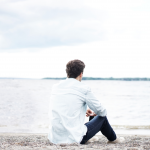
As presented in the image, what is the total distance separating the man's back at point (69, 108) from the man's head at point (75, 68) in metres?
0.08

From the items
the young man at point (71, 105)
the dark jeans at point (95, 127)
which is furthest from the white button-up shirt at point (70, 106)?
the dark jeans at point (95, 127)

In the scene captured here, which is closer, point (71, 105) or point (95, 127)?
point (71, 105)

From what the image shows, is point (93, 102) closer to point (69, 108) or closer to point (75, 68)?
point (69, 108)

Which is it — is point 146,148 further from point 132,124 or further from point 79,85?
point 132,124

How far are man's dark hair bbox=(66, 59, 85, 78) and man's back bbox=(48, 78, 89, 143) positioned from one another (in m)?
0.08

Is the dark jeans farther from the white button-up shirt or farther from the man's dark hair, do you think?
the man's dark hair

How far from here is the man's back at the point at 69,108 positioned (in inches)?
107

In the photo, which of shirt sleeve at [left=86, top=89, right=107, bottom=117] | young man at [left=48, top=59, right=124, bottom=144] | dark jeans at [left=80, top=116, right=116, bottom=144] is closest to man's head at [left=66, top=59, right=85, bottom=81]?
young man at [left=48, top=59, right=124, bottom=144]

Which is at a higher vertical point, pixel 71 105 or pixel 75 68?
pixel 75 68

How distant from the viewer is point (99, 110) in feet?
9.55

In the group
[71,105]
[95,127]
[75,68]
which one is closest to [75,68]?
[75,68]

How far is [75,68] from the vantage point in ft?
9.14

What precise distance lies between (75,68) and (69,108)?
1.75 ft

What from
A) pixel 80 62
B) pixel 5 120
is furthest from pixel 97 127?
pixel 5 120
